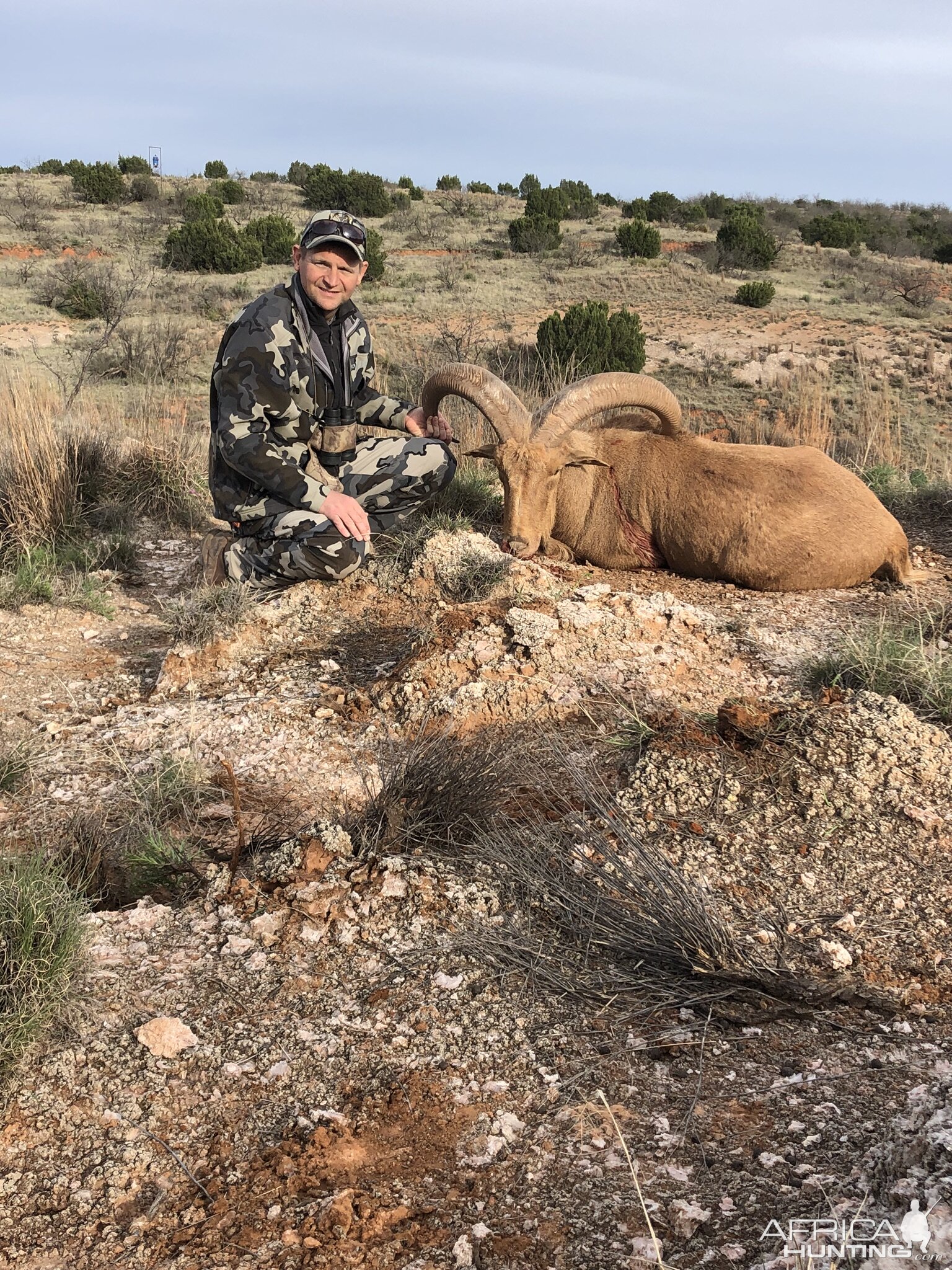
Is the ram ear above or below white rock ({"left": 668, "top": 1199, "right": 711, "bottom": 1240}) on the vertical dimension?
above

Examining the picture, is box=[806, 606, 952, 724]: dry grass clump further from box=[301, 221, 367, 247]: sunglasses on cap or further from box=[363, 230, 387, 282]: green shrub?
box=[363, 230, 387, 282]: green shrub

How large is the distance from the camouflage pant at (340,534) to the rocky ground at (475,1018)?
1088 millimetres

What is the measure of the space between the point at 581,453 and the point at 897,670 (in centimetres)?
281

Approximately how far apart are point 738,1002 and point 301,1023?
1.08 m

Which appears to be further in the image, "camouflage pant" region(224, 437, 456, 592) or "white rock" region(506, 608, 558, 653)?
"camouflage pant" region(224, 437, 456, 592)

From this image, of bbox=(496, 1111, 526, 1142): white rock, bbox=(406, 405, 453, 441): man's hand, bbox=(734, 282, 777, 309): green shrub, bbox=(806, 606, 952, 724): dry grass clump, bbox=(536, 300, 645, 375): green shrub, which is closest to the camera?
bbox=(496, 1111, 526, 1142): white rock

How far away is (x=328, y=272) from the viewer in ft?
16.6

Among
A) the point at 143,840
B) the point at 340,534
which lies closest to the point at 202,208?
the point at 340,534

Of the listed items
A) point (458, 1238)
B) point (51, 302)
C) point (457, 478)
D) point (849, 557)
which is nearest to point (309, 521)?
point (457, 478)

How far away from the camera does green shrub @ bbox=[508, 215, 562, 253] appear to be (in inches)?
1140

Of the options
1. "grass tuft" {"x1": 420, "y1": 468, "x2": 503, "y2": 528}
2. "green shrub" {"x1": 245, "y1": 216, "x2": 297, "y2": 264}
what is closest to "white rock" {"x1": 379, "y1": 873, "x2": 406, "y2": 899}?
"grass tuft" {"x1": 420, "y1": 468, "x2": 503, "y2": 528}

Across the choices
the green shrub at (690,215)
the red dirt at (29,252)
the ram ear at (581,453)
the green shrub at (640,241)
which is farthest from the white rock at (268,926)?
the green shrub at (690,215)

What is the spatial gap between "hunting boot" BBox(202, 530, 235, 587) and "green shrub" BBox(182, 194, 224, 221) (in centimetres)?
2534

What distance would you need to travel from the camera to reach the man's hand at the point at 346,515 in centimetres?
488
